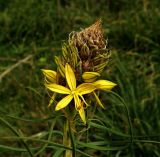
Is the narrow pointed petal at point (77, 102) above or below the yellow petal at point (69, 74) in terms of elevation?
below

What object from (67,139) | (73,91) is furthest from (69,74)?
(67,139)

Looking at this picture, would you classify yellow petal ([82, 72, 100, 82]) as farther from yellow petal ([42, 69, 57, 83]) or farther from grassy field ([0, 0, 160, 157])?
grassy field ([0, 0, 160, 157])

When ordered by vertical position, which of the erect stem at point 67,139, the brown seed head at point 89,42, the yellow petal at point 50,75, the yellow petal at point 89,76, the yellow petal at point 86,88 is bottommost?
the erect stem at point 67,139

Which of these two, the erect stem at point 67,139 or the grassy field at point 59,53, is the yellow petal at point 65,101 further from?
the grassy field at point 59,53

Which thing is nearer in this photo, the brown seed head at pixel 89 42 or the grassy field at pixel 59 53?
the brown seed head at pixel 89 42

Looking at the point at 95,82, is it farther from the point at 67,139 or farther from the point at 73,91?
the point at 67,139

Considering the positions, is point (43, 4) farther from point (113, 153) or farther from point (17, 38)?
point (113, 153)

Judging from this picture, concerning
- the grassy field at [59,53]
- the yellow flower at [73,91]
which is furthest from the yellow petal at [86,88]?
the grassy field at [59,53]

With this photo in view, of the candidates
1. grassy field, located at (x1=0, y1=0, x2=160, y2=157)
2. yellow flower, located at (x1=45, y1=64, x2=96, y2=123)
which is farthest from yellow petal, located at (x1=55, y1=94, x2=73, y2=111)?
grassy field, located at (x1=0, y1=0, x2=160, y2=157)
